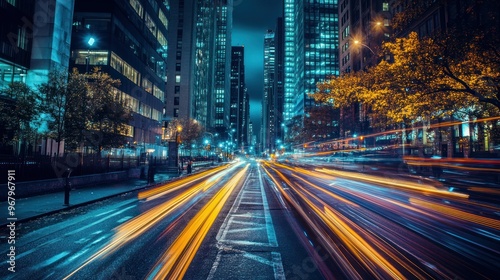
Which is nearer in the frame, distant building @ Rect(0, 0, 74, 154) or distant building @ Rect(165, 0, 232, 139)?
distant building @ Rect(0, 0, 74, 154)

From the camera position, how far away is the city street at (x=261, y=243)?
4934 mm

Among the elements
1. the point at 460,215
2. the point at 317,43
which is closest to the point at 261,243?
the point at 460,215

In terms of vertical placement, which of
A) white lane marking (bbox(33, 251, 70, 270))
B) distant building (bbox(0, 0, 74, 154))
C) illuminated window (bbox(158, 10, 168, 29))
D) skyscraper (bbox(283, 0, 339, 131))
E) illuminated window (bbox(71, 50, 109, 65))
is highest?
skyscraper (bbox(283, 0, 339, 131))

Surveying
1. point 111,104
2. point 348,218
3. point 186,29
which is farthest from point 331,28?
point 348,218

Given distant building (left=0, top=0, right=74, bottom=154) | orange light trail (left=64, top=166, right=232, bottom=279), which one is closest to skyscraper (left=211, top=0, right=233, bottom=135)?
distant building (left=0, top=0, right=74, bottom=154)

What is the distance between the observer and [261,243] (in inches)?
259

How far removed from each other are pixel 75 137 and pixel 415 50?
77.3ft

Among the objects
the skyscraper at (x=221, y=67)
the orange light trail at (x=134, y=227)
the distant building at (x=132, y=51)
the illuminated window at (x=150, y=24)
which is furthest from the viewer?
the skyscraper at (x=221, y=67)

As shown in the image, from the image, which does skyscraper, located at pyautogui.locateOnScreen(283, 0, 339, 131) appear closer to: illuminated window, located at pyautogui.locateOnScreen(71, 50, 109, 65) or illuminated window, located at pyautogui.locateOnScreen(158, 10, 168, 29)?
illuminated window, located at pyautogui.locateOnScreen(158, 10, 168, 29)

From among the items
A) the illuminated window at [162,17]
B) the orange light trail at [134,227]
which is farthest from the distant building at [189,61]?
the orange light trail at [134,227]

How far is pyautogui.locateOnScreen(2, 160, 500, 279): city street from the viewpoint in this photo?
16.2ft

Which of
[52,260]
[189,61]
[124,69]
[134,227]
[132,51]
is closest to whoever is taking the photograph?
[52,260]

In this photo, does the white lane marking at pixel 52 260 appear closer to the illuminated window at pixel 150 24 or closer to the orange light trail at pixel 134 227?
the orange light trail at pixel 134 227

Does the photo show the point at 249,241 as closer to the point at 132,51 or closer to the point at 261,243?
the point at 261,243
